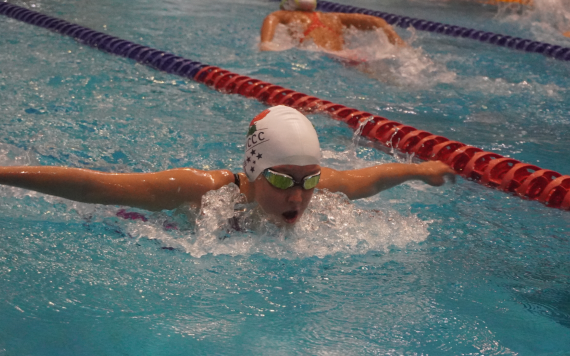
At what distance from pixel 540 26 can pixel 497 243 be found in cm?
799

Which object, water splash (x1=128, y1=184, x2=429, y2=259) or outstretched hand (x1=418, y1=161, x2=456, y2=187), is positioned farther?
outstretched hand (x1=418, y1=161, x2=456, y2=187)

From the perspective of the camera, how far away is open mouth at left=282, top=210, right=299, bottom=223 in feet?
8.63

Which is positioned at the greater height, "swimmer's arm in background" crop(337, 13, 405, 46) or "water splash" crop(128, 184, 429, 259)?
"swimmer's arm in background" crop(337, 13, 405, 46)

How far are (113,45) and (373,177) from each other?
4302 millimetres

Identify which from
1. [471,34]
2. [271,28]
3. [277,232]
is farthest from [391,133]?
[471,34]

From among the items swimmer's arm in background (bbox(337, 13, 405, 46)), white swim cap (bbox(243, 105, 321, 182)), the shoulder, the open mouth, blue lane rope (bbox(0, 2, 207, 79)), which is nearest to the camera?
white swim cap (bbox(243, 105, 321, 182))

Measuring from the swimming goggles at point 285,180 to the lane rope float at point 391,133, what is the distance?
69.0 inches

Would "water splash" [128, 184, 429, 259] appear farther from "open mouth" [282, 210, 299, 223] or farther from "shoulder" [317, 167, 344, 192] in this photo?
"open mouth" [282, 210, 299, 223]

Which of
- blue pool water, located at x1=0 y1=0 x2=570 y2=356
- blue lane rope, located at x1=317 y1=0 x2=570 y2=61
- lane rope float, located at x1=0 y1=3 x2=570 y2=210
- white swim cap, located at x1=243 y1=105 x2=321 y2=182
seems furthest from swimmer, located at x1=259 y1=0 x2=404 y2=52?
white swim cap, located at x1=243 y1=105 x2=321 y2=182

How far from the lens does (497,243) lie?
3064 millimetres

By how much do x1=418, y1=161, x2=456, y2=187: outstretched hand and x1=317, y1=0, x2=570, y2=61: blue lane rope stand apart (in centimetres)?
507

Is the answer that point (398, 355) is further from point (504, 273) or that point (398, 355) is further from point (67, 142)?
point (67, 142)

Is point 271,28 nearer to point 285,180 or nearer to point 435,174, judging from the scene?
point 435,174

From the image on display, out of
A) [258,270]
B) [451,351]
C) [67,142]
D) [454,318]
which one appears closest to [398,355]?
[451,351]
